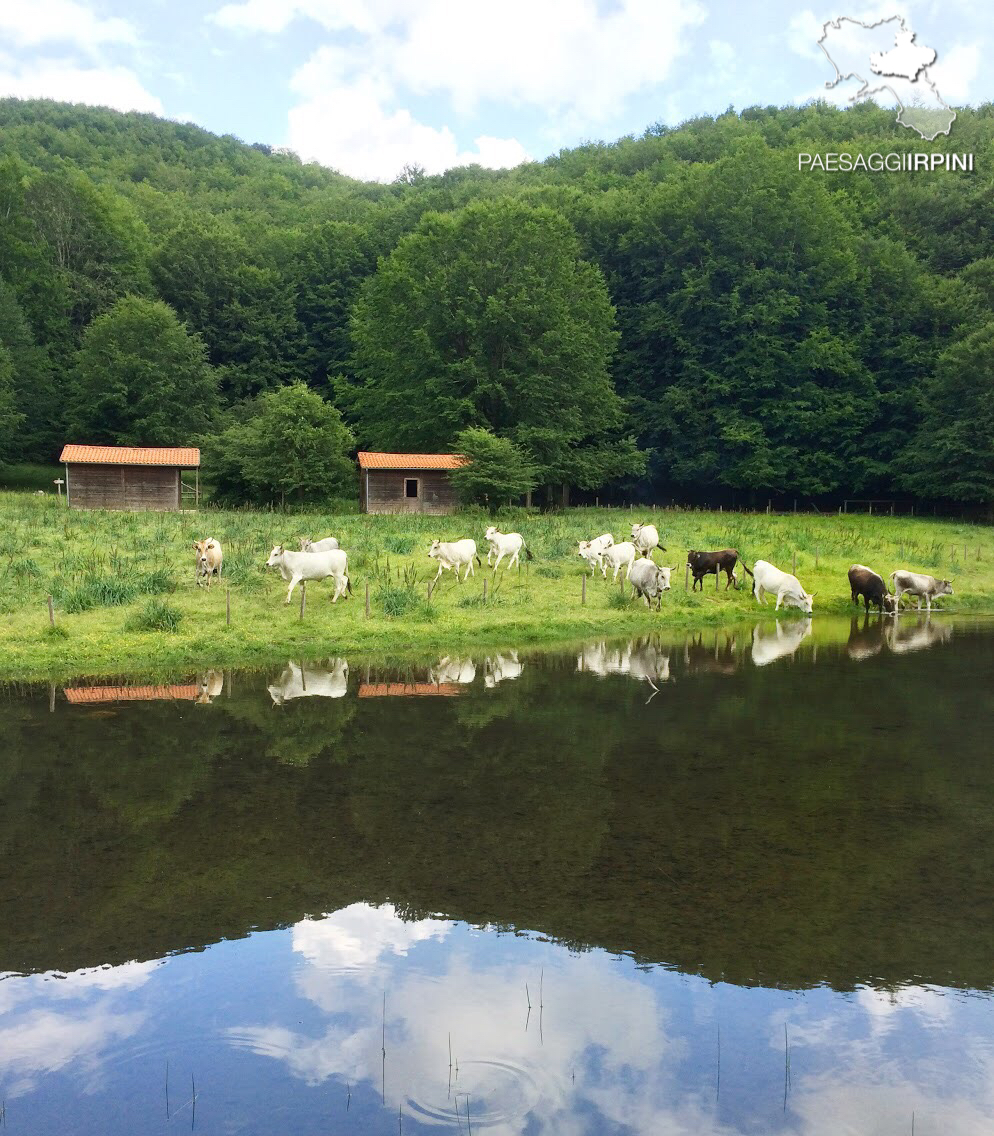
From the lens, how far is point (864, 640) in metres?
24.6

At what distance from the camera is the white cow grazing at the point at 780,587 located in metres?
28.8

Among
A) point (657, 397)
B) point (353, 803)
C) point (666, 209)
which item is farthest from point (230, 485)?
point (353, 803)

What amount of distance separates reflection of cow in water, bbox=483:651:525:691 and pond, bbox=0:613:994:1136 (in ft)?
8.79

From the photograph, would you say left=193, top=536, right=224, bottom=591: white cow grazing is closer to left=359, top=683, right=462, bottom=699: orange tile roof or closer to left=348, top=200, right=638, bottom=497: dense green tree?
left=359, top=683, right=462, bottom=699: orange tile roof

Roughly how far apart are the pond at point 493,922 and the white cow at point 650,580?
1075cm

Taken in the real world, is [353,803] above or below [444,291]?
below

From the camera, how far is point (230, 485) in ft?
170

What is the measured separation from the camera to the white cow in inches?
1053

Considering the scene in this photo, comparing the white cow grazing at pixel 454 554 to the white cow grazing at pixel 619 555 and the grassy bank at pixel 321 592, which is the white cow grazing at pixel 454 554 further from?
the white cow grazing at pixel 619 555

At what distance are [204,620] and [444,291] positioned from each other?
124 ft

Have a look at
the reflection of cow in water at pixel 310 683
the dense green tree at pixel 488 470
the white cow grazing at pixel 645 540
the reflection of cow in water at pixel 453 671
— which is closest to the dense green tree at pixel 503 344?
the dense green tree at pixel 488 470

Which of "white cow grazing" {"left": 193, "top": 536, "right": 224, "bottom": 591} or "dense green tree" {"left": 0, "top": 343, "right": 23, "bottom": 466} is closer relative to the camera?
"white cow grazing" {"left": 193, "top": 536, "right": 224, "bottom": 591}

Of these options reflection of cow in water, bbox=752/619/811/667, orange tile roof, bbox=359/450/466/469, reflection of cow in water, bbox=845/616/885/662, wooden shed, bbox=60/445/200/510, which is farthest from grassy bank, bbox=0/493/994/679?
orange tile roof, bbox=359/450/466/469

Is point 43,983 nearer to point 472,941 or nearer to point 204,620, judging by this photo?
point 472,941
